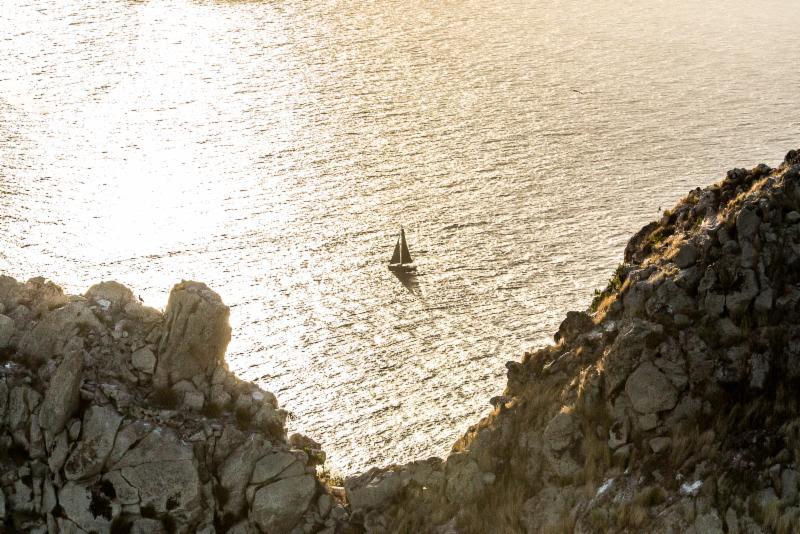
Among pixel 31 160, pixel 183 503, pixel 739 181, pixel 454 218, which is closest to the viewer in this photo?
pixel 183 503

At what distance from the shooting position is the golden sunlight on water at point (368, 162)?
4731cm

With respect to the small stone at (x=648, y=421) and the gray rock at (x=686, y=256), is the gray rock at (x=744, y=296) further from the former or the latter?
the small stone at (x=648, y=421)

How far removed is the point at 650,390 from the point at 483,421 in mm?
5644

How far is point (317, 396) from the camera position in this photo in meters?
42.9

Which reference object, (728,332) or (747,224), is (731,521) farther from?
(747,224)

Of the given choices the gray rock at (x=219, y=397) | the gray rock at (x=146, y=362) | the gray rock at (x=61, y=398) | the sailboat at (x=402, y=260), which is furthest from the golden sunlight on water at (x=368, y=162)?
the gray rock at (x=61, y=398)

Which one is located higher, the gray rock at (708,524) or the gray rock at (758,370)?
the gray rock at (758,370)

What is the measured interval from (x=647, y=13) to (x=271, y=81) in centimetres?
4633

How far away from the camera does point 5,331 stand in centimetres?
3188

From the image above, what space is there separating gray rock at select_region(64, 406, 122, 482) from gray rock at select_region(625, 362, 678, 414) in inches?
582

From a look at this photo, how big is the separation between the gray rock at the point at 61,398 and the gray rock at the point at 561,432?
13.9 meters

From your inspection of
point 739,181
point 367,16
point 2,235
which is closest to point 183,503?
point 739,181

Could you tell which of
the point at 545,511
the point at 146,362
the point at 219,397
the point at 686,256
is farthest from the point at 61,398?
the point at 686,256

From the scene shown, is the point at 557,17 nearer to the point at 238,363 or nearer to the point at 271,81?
the point at 271,81
